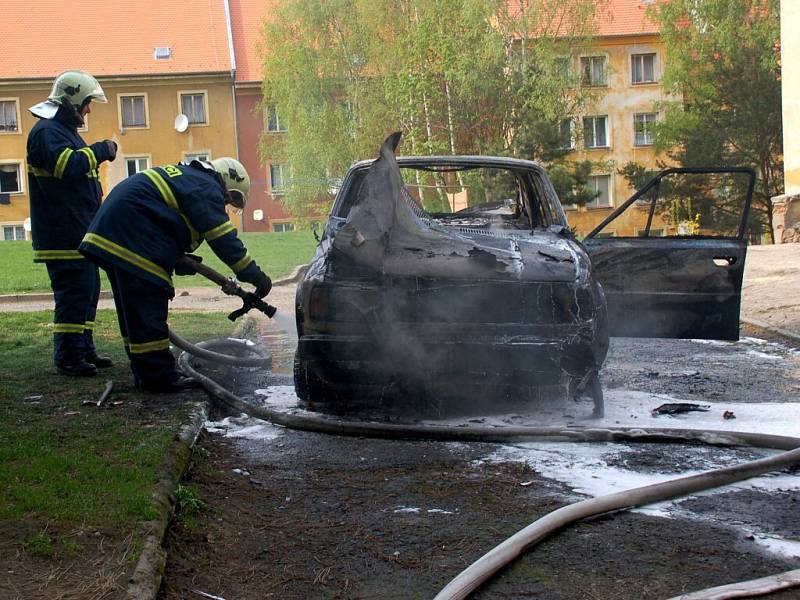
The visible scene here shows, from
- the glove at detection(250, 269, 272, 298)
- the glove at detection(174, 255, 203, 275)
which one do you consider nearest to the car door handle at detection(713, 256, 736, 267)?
the glove at detection(250, 269, 272, 298)

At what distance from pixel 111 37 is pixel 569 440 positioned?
45.4 m

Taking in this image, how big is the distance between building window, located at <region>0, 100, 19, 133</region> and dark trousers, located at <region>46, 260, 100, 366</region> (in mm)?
40964

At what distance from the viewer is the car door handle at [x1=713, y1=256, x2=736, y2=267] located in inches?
277

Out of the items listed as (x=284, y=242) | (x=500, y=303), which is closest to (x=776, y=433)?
(x=500, y=303)

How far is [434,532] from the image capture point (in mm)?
3652

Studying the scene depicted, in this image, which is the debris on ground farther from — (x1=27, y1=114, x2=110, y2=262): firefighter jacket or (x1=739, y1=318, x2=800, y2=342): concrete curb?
(x1=27, y1=114, x2=110, y2=262): firefighter jacket

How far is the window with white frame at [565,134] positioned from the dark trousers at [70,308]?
26396 mm

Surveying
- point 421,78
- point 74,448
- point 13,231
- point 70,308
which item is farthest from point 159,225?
point 13,231

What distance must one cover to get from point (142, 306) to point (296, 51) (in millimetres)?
33401

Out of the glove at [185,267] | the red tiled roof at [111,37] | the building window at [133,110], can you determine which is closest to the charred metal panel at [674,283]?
the glove at [185,267]

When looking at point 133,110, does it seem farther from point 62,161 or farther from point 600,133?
point 62,161

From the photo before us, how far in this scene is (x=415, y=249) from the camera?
5.46 meters

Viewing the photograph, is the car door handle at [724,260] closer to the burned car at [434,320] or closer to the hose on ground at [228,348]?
the burned car at [434,320]

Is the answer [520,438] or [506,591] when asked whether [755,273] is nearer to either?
[520,438]
